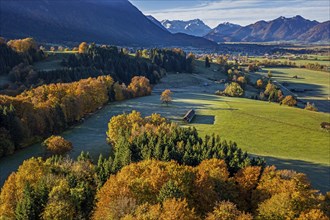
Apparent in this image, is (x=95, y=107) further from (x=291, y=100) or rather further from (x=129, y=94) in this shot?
(x=291, y=100)

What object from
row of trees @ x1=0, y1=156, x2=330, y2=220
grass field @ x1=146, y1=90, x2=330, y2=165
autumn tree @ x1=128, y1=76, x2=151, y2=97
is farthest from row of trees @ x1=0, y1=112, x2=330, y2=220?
autumn tree @ x1=128, y1=76, x2=151, y2=97

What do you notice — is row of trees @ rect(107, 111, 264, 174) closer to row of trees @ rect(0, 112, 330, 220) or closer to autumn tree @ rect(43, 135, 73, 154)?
row of trees @ rect(0, 112, 330, 220)

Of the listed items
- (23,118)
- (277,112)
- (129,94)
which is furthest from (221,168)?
(129,94)

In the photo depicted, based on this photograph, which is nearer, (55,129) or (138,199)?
(138,199)

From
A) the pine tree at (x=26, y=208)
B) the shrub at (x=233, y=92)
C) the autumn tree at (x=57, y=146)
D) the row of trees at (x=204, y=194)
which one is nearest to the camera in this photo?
the row of trees at (x=204, y=194)

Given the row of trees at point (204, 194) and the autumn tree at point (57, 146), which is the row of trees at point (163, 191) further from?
the autumn tree at point (57, 146)

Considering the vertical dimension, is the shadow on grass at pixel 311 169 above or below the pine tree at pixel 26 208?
below

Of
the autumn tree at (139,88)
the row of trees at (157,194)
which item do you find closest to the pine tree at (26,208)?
the row of trees at (157,194)
